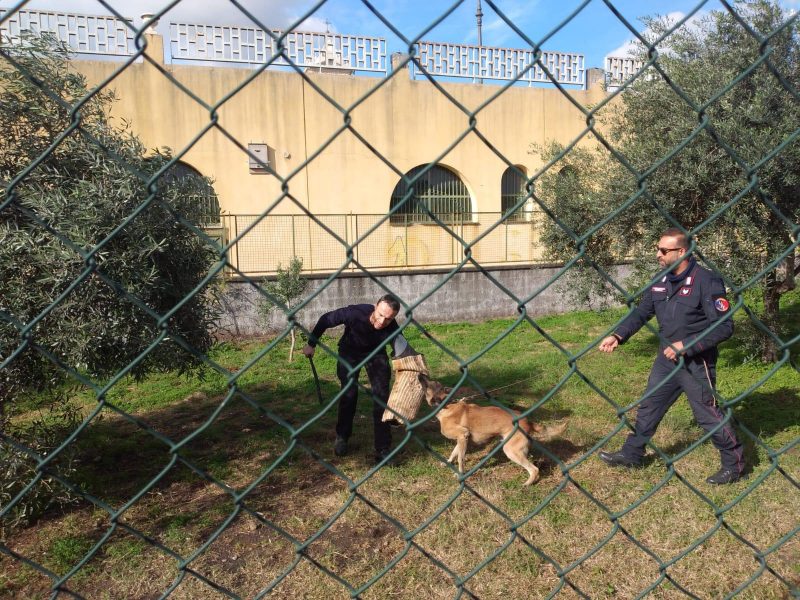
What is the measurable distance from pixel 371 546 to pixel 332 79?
11157mm

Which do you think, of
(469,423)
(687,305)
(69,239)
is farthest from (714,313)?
(69,239)

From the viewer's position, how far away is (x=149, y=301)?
4.29 meters

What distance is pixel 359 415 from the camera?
22.9ft

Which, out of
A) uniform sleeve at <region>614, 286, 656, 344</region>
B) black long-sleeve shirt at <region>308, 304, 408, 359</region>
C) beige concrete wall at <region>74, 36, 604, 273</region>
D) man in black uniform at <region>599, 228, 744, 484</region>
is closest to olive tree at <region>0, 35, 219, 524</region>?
black long-sleeve shirt at <region>308, 304, 408, 359</region>

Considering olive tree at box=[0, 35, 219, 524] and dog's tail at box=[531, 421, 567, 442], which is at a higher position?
olive tree at box=[0, 35, 219, 524]

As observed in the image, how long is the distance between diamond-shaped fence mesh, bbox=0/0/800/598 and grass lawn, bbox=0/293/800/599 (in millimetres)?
24

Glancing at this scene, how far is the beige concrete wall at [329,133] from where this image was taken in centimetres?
1234

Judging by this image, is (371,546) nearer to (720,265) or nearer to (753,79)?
(720,265)

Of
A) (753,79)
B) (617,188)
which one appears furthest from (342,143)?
(753,79)

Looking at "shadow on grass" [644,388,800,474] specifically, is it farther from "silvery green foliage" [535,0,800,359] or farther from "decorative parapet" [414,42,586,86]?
"decorative parapet" [414,42,586,86]

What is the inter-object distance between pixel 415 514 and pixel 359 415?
8.37ft

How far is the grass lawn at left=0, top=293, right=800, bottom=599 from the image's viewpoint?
11.7 ft

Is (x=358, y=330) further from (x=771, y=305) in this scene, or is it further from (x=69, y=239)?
(x=771, y=305)

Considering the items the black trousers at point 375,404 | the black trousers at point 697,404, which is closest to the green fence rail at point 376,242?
the black trousers at point 375,404
